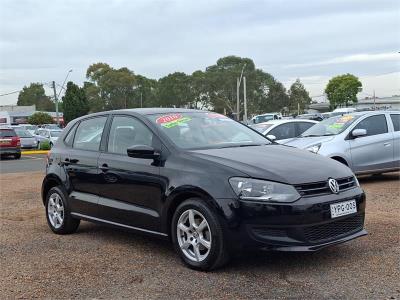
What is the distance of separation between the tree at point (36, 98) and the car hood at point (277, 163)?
135 meters

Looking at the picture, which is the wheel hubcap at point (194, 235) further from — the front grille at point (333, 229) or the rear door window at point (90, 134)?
the rear door window at point (90, 134)

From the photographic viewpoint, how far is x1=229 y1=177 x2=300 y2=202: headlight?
4.84 meters

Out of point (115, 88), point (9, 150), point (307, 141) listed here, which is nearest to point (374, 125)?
point (307, 141)

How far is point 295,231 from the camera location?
485 cm

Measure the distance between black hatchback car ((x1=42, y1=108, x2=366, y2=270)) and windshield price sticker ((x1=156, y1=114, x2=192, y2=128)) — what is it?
0.01m

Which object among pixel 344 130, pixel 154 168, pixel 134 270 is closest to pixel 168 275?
pixel 134 270

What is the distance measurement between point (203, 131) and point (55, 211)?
2.49 meters

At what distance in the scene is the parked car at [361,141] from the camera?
35.0ft

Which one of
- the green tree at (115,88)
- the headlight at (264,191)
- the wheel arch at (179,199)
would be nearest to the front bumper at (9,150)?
the wheel arch at (179,199)

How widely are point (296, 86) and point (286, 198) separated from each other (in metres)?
98.0

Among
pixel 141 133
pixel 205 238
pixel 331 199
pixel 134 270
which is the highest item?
pixel 141 133

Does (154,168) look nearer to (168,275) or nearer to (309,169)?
(168,275)

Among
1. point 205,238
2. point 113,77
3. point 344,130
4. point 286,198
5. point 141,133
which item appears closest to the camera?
point 286,198

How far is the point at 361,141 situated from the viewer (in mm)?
10914
